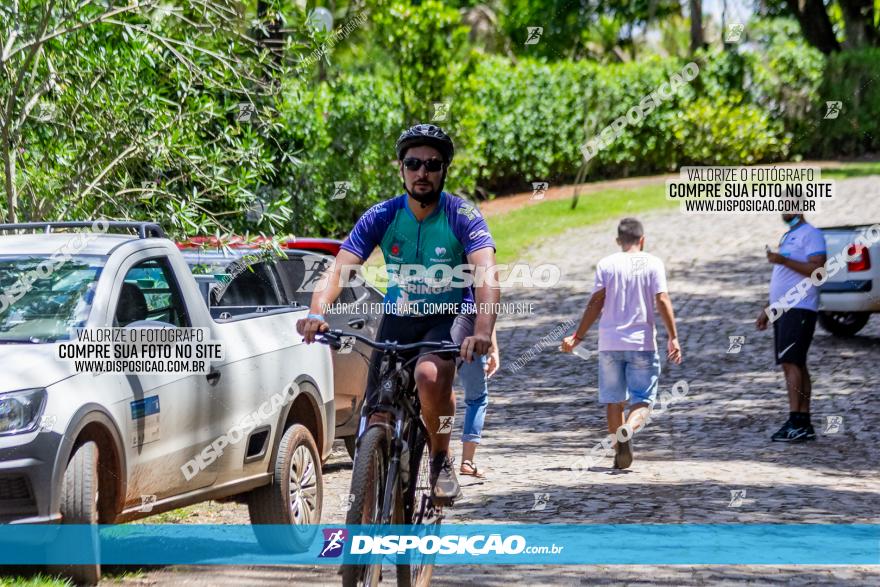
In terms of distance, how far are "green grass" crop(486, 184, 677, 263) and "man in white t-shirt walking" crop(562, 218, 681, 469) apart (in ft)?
47.8

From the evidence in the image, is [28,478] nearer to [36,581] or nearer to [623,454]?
[36,581]

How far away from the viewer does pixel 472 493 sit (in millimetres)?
9883

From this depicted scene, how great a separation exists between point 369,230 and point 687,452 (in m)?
5.70

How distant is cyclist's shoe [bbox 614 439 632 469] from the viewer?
34.6ft

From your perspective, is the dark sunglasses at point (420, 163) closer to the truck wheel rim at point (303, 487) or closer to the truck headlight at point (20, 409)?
the truck headlight at point (20, 409)

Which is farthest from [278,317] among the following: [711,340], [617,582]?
[711,340]

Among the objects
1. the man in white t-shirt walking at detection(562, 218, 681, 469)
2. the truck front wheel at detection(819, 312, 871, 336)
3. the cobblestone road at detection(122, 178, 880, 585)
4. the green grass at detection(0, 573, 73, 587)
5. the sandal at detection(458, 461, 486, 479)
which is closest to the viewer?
the green grass at detection(0, 573, 73, 587)

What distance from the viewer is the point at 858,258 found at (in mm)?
16812

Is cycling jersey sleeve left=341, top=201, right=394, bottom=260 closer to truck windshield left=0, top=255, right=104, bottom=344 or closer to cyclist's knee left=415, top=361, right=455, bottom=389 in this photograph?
cyclist's knee left=415, top=361, right=455, bottom=389

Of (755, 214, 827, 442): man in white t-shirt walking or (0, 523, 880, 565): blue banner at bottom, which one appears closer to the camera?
→ (0, 523, 880, 565): blue banner at bottom

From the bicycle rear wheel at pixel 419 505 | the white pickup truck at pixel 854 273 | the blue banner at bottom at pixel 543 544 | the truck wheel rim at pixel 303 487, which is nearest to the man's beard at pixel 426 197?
the bicycle rear wheel at pixel 419 505

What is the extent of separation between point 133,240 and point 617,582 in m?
3.17

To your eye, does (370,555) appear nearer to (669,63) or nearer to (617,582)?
(617,582)

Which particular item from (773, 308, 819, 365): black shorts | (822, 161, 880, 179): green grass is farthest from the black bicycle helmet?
(822, 161, 880, 179): green grass
